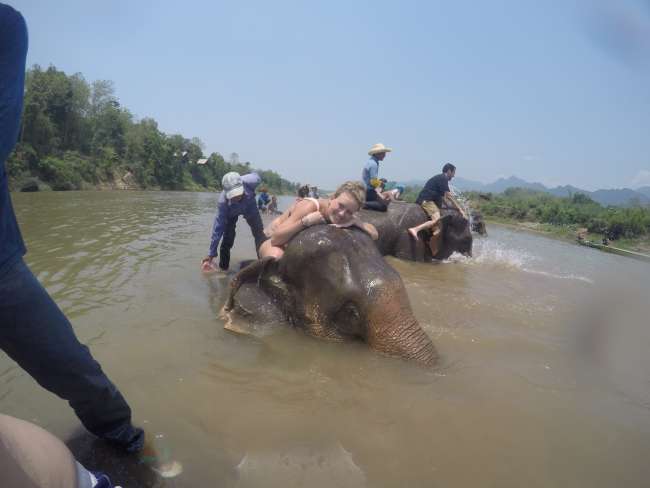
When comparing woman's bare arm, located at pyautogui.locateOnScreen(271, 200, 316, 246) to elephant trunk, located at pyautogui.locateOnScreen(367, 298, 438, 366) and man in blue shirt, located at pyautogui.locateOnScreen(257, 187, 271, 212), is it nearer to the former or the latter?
elephant trunk, located at pyautogui.locateOnScreen(367, 298, 438, 366)

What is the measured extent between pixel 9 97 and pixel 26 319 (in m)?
0.93

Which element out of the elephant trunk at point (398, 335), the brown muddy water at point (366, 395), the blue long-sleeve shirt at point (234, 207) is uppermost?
the blue long-sleeve shirt at point (234, 207)

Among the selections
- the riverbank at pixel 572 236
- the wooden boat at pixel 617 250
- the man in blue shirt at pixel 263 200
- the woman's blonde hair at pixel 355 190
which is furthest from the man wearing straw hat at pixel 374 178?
the riverbank at pixel 572 236

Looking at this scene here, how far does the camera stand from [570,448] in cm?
247

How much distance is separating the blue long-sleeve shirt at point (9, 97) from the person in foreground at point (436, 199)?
7747 mm

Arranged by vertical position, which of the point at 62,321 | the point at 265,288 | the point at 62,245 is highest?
the point at 62,321

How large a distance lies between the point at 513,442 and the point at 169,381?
2440mm

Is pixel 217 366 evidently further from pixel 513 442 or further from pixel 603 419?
pixel 603 419

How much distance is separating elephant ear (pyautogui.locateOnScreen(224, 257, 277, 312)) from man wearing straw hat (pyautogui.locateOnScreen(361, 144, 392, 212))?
4.94 meters

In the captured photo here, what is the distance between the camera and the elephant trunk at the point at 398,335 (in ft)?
10.3

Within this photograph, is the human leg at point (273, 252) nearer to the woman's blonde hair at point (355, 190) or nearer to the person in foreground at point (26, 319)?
the woman's blonde hair at point (355, 190)

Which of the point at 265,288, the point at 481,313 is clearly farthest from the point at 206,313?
the point at 481,313

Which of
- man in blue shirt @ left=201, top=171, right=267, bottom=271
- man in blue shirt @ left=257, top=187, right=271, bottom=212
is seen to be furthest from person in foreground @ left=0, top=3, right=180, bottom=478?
man in blue shirt @ left=257, top=187, right=271, bottom=212

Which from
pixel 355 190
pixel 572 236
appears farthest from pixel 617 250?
pixel 355 190
